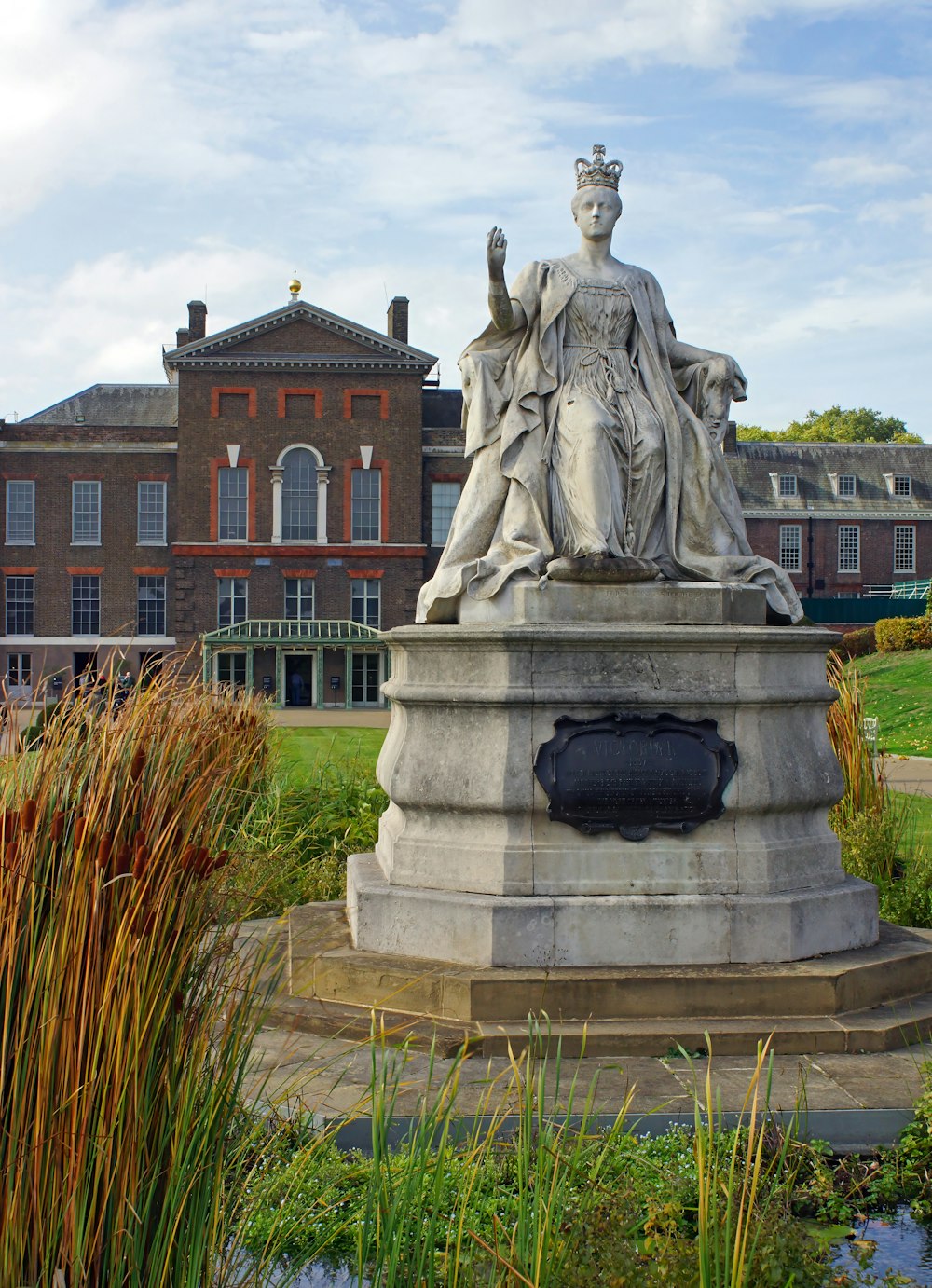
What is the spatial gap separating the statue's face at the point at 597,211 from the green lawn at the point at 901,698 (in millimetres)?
13677

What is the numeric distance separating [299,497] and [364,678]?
7259 millimetres

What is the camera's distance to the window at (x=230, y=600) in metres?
44.6

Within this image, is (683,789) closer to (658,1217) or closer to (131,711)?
(658,1217)

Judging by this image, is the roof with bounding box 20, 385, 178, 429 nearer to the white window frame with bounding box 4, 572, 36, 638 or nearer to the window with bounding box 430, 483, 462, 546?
the white window frame with bounding box 4, 572, 36, 638

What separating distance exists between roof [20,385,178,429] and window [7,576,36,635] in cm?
692

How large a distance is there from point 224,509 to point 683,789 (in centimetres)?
4101

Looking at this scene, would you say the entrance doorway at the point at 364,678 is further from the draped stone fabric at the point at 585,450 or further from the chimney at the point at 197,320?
the draped stone fabric at the point at 585,450

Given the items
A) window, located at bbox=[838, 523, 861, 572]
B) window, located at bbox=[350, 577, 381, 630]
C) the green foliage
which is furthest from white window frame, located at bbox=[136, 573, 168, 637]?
window, located at bbox=[838, 523, 861, 572]

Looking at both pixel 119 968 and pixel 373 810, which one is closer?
pixel 119 968

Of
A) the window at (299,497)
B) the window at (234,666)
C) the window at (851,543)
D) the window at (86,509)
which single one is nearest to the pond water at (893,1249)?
the window at (234,666)

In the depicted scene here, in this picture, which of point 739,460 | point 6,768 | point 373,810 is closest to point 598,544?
point 6,768

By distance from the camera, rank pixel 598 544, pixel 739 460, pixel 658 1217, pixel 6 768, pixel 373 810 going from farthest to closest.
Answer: pixel 739 460 < pixel 373 810 < pixel 598 544 < pixel 658 1217 < pixel 6 768

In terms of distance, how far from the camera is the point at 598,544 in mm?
5766

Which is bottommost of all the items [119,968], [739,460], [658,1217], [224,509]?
[658,1217]
